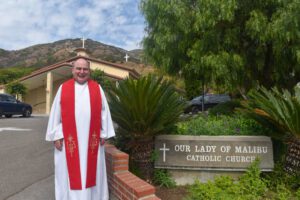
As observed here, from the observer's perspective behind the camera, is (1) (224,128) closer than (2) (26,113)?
Yes

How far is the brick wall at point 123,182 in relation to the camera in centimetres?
409

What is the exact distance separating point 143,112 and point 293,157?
236 cm

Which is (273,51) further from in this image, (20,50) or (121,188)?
(20,50)

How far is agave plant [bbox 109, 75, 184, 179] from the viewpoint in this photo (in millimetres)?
5801

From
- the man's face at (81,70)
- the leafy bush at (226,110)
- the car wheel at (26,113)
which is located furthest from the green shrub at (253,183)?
the car wheel at (26,113)

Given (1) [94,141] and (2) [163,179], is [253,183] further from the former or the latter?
(1) [94,141]

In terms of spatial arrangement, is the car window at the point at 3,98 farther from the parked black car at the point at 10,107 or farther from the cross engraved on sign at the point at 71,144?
the cross engraved on sign at the point at 71,144

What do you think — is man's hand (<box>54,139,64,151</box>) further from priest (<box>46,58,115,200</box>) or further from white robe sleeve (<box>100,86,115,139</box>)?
white robe sleeve (<box>100,86,115,139</box>)

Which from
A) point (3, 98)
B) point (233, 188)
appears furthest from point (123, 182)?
point (3, 98)

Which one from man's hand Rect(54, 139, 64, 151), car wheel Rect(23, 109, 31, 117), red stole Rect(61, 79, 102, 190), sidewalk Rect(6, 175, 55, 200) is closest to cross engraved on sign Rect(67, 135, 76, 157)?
red stole Rect(61, 79, 102, 190)

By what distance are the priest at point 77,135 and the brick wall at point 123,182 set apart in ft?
1.21

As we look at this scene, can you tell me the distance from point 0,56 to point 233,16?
132m

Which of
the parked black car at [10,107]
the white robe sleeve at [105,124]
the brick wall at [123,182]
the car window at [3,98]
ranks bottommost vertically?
the brick wall at [123,182]

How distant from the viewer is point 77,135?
14.2ft
